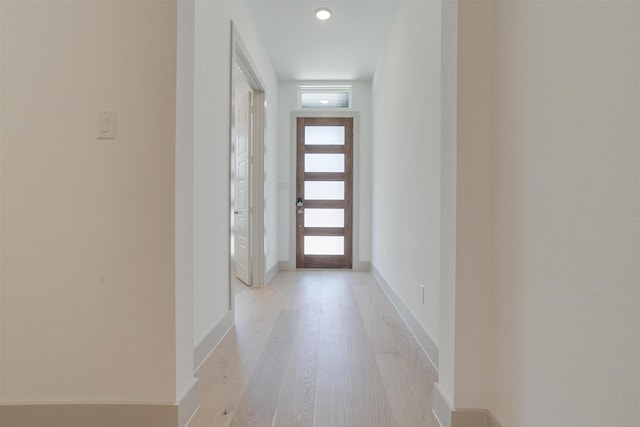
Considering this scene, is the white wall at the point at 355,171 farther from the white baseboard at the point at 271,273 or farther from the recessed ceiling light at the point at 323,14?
the recessed ceiling light at the point at 323,14

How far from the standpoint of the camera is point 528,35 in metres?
1.02

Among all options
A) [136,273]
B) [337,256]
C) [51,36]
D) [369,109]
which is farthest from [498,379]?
[369,109]

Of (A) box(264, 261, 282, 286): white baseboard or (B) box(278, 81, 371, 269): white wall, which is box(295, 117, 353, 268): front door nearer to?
(B) box(278, 81, 371, 269): white wall

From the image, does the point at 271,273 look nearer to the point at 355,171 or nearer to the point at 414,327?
the point at 355,171

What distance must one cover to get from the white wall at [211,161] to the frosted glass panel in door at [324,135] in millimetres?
2325

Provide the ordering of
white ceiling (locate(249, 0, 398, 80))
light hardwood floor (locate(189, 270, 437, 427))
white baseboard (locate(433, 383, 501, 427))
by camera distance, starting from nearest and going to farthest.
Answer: white baseboard (locate(433, 383, 501, 427)) < light hardwood floor (locate(189, 270, 437, 427)) < white ceiling (locate(249, 0, 398, 80))

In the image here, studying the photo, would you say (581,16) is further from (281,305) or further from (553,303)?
(281,305)

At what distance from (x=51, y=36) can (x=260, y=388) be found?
5.60 feet

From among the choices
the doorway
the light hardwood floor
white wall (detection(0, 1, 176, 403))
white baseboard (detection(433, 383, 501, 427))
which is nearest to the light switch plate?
white wall (detection(0, 1, 176, 403))

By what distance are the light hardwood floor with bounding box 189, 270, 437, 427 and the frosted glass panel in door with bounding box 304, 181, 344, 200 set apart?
2.22 metres

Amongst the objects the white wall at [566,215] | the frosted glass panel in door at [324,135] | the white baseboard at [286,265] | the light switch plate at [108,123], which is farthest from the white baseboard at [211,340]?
the frosted glass panel in door at [324,135]

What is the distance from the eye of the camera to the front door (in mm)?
4941

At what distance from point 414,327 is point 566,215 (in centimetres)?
161

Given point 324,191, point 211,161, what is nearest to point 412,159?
point 211,161
